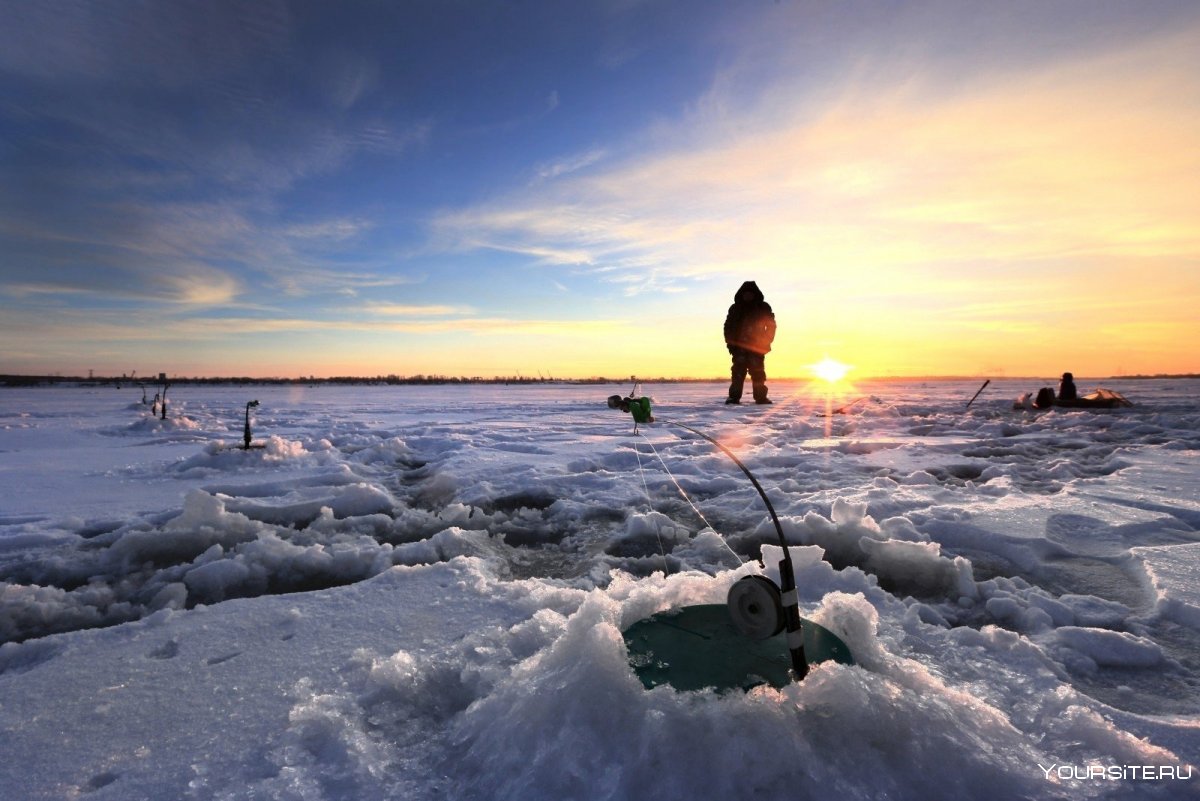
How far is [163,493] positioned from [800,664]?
8.07 metres

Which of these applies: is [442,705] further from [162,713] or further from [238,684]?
[162,713]

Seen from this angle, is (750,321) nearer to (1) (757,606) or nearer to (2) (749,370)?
(2) (749,370)

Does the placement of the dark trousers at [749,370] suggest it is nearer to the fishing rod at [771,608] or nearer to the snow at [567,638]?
the snow at [567,638]

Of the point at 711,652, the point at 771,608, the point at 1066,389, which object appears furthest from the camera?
the point at 1066,389

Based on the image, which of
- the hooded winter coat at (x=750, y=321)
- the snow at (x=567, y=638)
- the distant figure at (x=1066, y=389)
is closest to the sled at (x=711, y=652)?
the snow at (x=567, y=638)

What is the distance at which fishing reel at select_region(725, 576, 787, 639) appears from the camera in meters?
1.92

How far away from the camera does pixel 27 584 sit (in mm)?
3984

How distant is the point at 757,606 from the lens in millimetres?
1995

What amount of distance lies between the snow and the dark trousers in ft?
63.3

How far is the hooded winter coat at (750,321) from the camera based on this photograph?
83.7ft

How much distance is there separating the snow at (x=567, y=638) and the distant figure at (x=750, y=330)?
726 inches

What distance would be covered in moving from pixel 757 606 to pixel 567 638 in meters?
0.86

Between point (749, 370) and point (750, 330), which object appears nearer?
point (750, 330)

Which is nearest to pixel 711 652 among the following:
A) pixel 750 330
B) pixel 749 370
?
pixel 750 330
